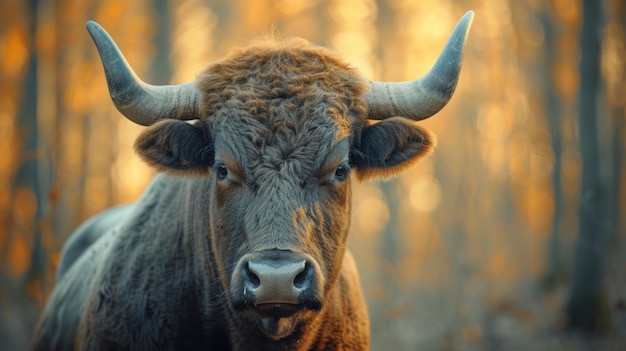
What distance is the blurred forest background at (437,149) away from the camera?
10656 mm

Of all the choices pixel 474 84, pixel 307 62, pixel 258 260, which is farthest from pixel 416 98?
pixel 474 84

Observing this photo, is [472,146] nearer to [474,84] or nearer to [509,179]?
[474,84]

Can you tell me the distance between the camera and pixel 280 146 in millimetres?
3707

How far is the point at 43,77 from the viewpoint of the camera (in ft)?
46.2

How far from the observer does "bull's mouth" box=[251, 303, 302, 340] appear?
3.29 m

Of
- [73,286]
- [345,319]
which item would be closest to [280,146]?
[345,319]

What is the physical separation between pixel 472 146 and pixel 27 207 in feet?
43.2

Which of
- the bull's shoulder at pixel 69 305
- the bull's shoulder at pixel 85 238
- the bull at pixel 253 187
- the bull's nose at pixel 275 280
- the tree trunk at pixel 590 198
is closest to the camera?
the bull's nose at pixel 275 280

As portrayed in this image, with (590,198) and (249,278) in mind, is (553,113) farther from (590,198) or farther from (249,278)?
(249,278)

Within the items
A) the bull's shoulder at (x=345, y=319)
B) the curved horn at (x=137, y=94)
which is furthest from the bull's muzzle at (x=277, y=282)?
the curved horn at (x=137, y=94)

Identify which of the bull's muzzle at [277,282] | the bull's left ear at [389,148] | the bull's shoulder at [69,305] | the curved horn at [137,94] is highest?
the curved horn at [137,94]

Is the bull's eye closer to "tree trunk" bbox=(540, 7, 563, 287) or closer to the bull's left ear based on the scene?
the bull's left ear

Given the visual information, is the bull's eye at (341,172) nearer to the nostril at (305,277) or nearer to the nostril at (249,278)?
the nostril at (305,277)

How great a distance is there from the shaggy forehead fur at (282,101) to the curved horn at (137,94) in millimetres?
138
